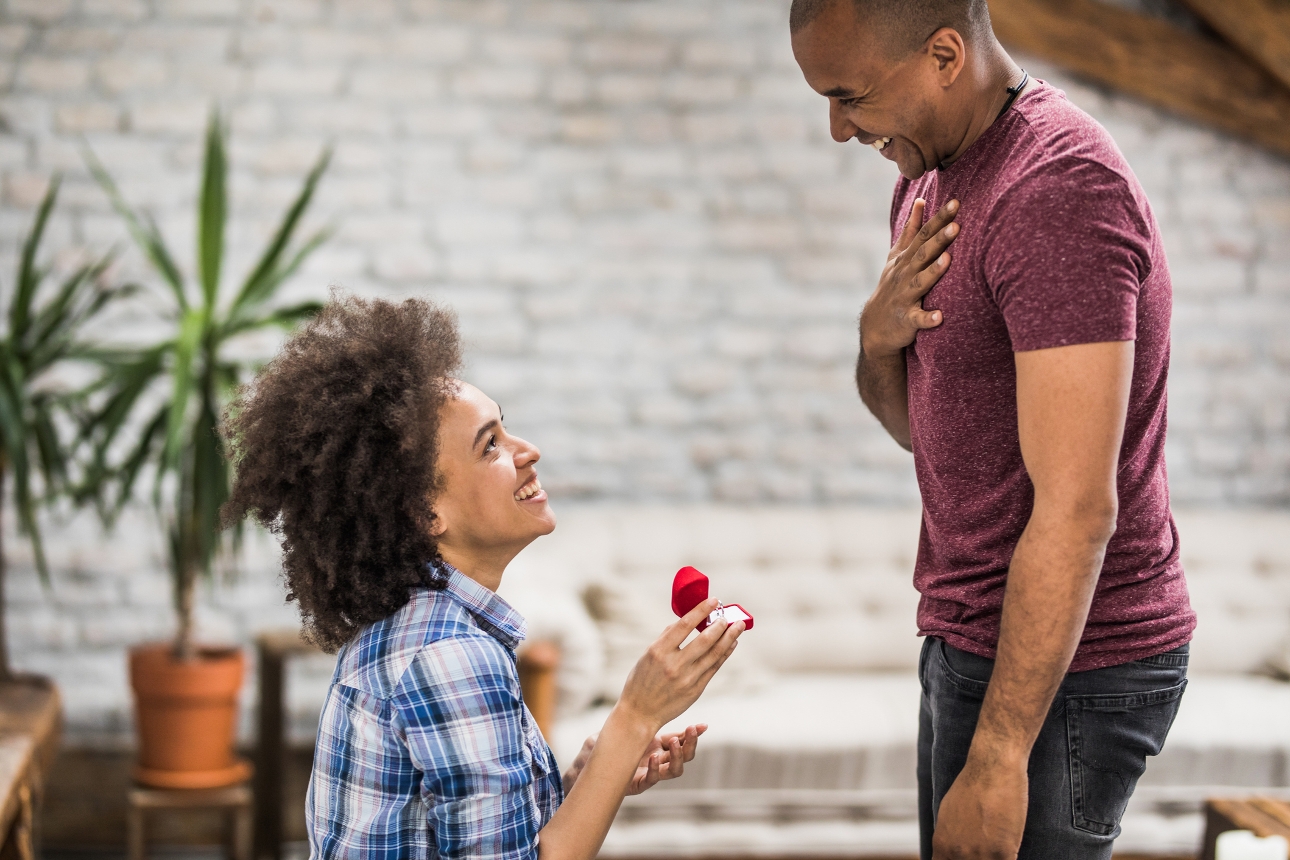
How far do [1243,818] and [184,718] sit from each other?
236cm

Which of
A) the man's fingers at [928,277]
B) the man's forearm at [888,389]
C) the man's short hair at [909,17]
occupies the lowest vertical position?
the man's forearm at [888,389]

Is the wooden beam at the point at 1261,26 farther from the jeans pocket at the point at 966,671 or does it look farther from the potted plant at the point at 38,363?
the potted plant at the point at 38,363

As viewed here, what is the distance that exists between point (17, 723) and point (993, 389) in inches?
91.2

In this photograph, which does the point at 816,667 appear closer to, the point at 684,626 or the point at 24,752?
the point at 24,752

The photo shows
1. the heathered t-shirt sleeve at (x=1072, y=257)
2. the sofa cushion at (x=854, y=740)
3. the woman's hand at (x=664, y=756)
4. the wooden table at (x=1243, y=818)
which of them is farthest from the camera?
the sofa cushion at (x=854, y=740)

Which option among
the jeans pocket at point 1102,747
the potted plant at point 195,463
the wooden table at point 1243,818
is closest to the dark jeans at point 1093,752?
the jeans pocket at point 1102,747

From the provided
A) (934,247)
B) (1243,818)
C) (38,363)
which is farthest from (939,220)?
(38,363)

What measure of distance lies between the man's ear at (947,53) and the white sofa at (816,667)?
1907 mm

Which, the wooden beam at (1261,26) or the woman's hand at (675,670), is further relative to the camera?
the wooden beam at (1261,26)

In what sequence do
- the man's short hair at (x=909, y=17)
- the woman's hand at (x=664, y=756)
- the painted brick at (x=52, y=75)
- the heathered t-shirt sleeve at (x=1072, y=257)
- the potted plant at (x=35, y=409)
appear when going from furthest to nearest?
the painted brick at (x=52, y=75) → the potted plant at (x=35, y=409) → the woman's hand at (x=664, y=756) → the man's short hair at (x=909, y=17) → the heathered t-shirt sleeve at (x=1072, y=257)

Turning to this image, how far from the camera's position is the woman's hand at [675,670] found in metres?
1.26

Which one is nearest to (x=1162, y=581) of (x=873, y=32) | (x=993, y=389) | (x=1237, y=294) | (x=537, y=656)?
(x=993, y=389)

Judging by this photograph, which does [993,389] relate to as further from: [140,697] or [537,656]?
[140,697]

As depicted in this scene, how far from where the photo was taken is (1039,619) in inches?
45.6
